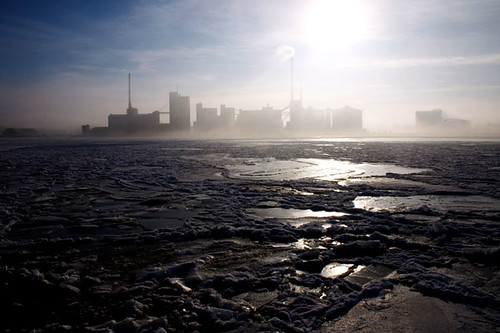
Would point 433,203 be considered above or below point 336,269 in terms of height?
above

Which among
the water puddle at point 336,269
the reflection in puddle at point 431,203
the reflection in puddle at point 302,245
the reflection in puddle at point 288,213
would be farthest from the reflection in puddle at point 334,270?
the reflection in puddle at point 431,203

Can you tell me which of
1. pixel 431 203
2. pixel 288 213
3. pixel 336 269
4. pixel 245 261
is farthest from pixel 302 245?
pixel 431 203

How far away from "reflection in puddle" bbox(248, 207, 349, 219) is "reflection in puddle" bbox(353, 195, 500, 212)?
0.93 metres

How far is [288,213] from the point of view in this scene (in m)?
6.20

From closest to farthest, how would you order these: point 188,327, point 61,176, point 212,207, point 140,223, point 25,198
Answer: point 188,327 < point 140,223 < point 212,207 < point 25,198 < point 61,176

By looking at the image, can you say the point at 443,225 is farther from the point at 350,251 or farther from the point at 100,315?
the point at 100,315

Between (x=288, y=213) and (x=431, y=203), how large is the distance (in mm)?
3140

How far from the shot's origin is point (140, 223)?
18.3ft

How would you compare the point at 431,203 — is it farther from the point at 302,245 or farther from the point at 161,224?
the point at 161,224

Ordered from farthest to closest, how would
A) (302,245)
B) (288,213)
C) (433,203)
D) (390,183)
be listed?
(390,183), (433,203), (288,213), (302,245)

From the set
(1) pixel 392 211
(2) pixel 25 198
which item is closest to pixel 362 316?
(1) pixel 392 211

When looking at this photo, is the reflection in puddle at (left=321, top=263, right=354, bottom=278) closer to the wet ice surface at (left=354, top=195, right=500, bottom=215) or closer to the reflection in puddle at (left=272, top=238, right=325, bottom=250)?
the reflection in puddle at (left=272, top=238, right=325, bottom=250)

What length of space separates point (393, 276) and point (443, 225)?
2.07m

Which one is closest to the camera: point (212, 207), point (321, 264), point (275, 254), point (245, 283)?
point (245, 283)
